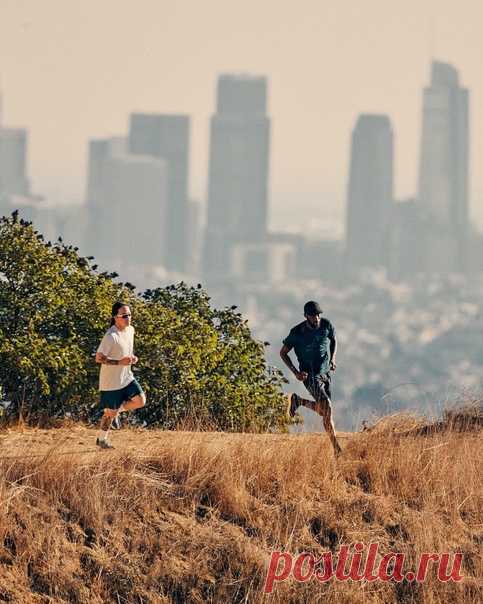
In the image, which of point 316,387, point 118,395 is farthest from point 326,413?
point 118,395

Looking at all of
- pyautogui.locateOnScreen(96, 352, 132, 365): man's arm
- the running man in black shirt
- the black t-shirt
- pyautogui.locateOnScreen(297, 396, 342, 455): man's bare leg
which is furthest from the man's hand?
pyautogui.locateOnScreen(96, 352, 132, 365): man's arm

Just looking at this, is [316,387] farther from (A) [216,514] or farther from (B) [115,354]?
(B) [115,354]

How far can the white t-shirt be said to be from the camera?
14.0 m

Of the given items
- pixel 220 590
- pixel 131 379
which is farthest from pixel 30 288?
pixel 220 590

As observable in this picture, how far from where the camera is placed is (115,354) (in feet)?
46.0

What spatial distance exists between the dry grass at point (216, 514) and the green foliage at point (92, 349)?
1601mm

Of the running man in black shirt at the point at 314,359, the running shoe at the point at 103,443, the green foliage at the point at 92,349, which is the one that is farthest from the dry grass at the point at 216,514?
the green foliage at the point at 92,349

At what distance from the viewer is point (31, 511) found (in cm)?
1238

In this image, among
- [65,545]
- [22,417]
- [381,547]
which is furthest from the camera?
[22,417]

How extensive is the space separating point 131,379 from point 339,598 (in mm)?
3140

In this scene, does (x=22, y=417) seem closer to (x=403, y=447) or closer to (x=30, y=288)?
(x=30, y=288)

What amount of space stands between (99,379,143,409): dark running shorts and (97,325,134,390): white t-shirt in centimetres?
5

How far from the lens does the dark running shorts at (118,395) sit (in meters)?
14.1

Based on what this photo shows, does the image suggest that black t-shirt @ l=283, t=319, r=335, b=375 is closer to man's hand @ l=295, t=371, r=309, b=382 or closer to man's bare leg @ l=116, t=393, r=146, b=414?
man's hand @ l=295, t=371, r=309, b=382
